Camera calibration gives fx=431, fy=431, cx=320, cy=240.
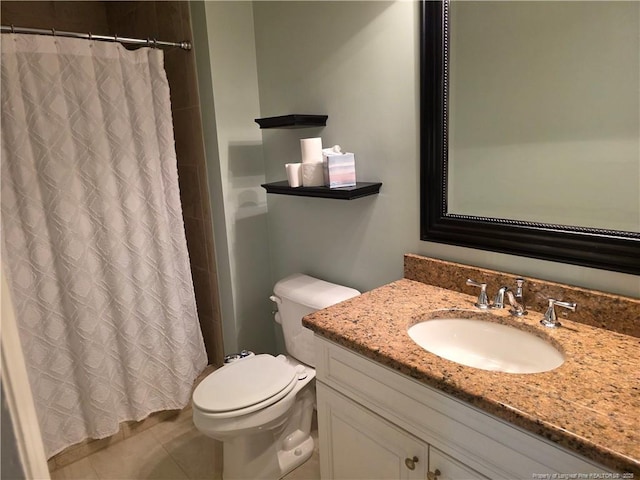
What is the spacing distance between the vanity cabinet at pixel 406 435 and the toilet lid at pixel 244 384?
0.95 ft

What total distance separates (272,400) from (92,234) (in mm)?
1006

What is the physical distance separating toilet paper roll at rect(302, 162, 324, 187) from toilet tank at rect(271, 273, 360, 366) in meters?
Answer: 0.45

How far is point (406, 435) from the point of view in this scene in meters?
1.13

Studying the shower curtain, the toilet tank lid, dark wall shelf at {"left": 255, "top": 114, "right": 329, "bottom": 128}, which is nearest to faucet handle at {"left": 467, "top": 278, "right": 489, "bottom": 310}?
the toilet tank lid

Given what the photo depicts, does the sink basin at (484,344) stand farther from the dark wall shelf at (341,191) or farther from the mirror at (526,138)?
the dark wall shelf at (341,191)

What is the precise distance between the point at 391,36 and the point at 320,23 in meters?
0.37

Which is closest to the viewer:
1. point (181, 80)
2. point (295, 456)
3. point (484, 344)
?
point (484, 344)

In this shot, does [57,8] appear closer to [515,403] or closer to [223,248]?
[223,248]

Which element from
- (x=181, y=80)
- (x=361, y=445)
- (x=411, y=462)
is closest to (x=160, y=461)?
(x=361, y=445)

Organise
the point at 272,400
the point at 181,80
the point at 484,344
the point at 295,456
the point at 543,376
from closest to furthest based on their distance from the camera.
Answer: the point at 543,376, the point at 484,344, the point at 272,400, the point at 295,456, the point at 181,80

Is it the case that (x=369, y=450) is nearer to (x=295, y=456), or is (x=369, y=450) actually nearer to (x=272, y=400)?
(x=272, y=400)

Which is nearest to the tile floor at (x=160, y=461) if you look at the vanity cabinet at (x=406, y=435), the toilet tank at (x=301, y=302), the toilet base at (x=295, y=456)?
the toilet base at (x=295, y=456)

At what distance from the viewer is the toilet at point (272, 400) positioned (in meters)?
1.56

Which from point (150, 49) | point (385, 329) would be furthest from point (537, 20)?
point (150, 49)
